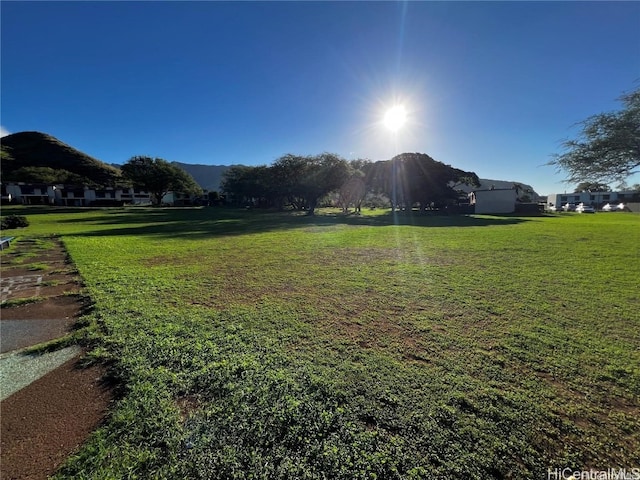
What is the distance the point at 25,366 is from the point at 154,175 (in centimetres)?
6407

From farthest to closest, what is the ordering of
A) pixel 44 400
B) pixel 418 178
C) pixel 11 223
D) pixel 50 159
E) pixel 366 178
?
pixel 50 159 → pixel 366 178 → pixel 418 178 → pixel 11 223 → pixel 44 400

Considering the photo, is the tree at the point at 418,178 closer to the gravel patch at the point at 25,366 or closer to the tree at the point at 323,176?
the tree at the point at 323,176

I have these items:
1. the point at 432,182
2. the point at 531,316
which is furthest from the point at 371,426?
the point at 432,182

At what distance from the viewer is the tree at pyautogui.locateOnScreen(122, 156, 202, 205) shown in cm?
5728

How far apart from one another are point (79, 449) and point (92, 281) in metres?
5.13

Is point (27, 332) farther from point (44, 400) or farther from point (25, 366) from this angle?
point (44, 400)

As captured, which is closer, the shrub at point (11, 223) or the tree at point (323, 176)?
the shrub at point (11, 223)

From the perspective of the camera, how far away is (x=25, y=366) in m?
3.03

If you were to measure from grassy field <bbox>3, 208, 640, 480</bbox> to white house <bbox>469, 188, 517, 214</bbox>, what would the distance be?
1571 inches

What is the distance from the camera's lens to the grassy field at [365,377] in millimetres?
1859

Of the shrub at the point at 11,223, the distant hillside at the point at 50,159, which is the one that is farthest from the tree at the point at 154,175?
the shrub at the point at 11,223

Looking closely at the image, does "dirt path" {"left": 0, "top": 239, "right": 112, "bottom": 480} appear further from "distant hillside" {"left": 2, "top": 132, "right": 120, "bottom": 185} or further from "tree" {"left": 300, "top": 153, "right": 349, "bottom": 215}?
"distant hillside" {"left": 2, "top": 132, "right": 120, "bottom": 185}

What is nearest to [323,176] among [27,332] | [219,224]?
[219,224]

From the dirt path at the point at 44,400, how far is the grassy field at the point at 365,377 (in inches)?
7.2
